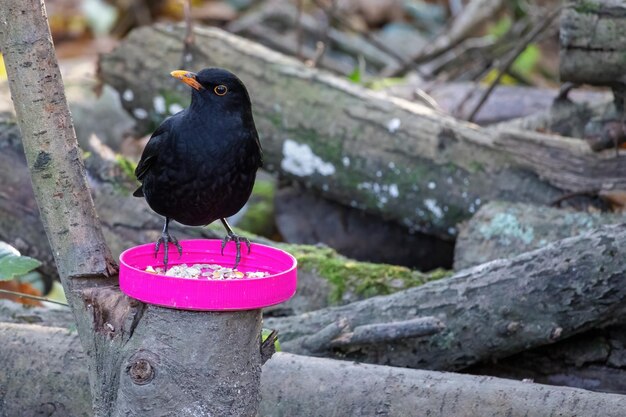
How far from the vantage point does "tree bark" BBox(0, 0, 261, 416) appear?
8.87ft

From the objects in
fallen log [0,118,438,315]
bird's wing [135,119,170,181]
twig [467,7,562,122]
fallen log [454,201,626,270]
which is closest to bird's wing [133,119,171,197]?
bird's wing [135,119,170,181]

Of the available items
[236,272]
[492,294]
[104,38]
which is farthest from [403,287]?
[104,38]

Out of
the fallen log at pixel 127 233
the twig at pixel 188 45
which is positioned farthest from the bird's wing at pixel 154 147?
the twig at pixel 188 45

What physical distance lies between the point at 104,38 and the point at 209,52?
21.7 feet

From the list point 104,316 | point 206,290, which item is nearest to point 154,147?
point 104,316

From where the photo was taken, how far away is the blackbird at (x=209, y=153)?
286 centimetres

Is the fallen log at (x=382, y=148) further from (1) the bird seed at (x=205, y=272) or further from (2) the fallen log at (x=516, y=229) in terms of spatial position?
(1) the bird seed at (x=205, y=272)

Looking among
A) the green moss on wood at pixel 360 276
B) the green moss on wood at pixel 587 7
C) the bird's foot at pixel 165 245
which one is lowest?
the bird's foot at pixel 165 245

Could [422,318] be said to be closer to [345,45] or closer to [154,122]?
[154,122]

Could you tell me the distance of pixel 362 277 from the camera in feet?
14.3

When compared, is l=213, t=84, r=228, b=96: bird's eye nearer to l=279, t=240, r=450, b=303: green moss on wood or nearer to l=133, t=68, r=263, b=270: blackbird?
l=133, t=68, r=263, b=270: blackbird

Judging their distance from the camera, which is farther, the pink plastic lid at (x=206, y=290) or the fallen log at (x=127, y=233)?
the fallen log at (x=127, y=233)

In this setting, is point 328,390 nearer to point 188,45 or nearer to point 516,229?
point 516,229

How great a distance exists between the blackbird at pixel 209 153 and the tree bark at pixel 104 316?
0.23 metres
